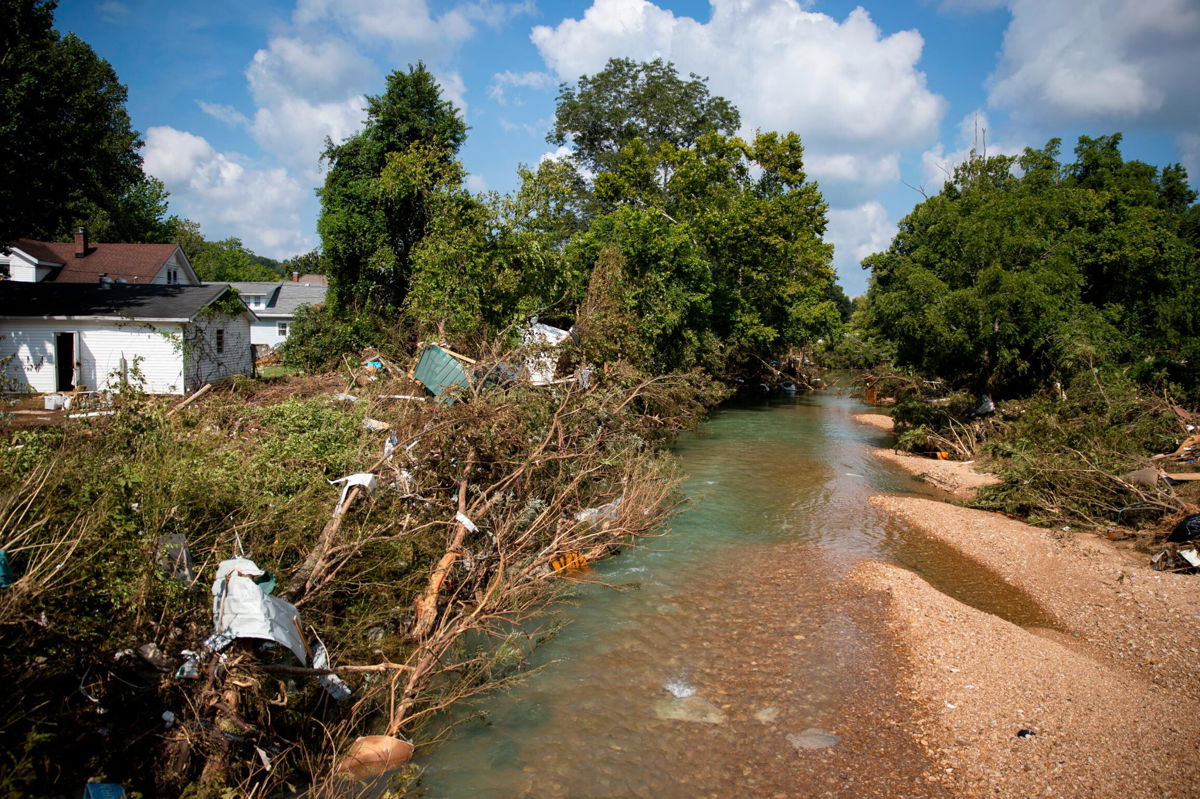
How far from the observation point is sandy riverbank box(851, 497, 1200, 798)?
590cm

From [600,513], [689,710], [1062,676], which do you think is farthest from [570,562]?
[1062,676]

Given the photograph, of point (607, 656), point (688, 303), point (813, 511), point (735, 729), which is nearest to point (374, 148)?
point (688, 303)

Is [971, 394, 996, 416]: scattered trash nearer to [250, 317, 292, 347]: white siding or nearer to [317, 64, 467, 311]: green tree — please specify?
[317, 64, 467, 311]: green tree

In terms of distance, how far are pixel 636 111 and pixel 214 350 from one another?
28.4 meters

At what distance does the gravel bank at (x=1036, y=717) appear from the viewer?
5777 mm

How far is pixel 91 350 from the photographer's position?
22406 millimetres

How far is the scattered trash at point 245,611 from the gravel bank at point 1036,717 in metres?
5.58

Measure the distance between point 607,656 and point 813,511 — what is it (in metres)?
7.84

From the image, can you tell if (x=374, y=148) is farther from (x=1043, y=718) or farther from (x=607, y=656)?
(x=1043, y=718)

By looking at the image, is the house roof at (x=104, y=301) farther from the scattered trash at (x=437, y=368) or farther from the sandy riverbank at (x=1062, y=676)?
the sandy riverbank at (x=1062, y=676)

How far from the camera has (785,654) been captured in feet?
27.0

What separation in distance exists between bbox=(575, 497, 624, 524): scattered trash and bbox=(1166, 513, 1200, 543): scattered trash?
8.63 m

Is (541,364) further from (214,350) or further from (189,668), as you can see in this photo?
(214,350)

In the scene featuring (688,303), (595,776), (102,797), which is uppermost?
(688,303)
